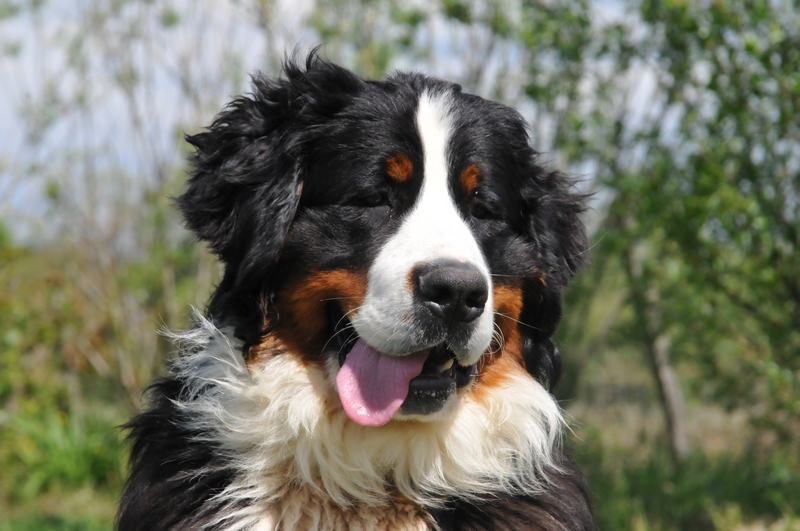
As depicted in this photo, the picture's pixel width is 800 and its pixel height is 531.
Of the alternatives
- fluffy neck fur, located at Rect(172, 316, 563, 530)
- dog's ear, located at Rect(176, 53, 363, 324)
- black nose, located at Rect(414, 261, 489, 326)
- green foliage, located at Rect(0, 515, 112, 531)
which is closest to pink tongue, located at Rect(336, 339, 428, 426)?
fluffy neck fur, located at Rect(172, 316, 563, 530)

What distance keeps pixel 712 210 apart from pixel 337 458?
3171 mm

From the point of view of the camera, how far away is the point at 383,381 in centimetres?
262

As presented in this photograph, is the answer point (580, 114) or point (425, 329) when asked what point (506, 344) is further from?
point (580, 114)

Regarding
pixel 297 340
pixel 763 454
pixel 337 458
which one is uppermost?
pixel 297 340

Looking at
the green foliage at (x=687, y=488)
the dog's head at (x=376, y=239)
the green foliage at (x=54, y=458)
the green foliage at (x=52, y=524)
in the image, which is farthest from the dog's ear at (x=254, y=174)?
the green foliage at (x=54, y=458)

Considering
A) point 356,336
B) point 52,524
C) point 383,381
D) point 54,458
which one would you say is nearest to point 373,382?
point 383,381

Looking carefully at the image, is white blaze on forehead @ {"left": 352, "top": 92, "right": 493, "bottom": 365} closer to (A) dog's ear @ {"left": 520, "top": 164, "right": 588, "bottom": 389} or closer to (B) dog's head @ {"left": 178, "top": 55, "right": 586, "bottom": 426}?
(B) dog's head @ {"left": 178, "top": 55, "right": 586, "bottom": 426}

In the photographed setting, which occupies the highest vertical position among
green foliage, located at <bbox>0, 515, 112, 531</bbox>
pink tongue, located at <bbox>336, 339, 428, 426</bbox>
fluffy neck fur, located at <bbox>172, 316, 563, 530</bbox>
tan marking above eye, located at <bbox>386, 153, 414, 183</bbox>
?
tan marking above eye, located at <bbox>386, 153, 414, 183</bbox>

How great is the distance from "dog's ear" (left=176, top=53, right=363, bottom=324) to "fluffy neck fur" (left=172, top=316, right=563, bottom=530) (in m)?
0.27

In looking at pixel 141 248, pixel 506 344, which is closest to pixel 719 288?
pixel 506 344

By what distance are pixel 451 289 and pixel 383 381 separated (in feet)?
1.38

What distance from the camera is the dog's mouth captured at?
8.51 ft

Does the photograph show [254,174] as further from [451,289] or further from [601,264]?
[601,264]

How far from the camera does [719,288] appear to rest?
5355 millimetres
